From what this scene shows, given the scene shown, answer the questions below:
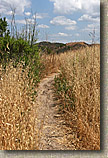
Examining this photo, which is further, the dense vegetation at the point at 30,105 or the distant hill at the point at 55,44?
the distant hill at the point at 55,44

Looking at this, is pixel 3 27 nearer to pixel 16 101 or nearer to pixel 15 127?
pixel 16 101

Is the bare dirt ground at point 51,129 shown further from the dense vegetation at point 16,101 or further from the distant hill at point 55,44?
the distant hill at point 55,44

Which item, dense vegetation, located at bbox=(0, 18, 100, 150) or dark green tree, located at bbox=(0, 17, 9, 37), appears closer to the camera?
dense vegetation, located at bbox=(0, 18, 100, 150)

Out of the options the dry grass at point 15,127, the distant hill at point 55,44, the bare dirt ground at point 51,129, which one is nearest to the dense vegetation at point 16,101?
the dry grass at point 15,127

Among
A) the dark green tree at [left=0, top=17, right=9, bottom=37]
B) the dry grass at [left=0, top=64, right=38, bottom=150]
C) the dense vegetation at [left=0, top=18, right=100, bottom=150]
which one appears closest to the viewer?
the dry grass at [left=0, top=64, right=38, bottom=150]

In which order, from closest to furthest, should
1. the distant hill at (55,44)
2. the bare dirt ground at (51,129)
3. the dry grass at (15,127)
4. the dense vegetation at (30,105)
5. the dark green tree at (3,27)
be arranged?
the dry grass at (15,127) → the dense vegetation at (30,105) → the bare dirt ground at (51,129) → the dark green tree at (3,27) → the distant hill at (55,44)

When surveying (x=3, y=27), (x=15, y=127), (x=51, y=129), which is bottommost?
(x=51, y=129)

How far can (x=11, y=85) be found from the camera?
2.74 metres

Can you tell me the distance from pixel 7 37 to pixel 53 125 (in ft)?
6.25

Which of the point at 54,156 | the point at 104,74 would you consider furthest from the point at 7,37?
the point at 54,156

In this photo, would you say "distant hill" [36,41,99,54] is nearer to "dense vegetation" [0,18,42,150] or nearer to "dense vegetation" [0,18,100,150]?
"dense vegetation" [0,18,100,150]

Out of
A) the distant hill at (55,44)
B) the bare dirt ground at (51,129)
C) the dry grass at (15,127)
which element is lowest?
the bare dirt ground at (51,129)

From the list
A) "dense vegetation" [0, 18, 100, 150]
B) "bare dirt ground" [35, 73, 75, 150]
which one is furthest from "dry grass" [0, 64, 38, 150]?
"bare dirt ground" [35, 73, 75, 150]

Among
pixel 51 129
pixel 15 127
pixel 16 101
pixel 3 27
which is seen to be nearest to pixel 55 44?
pixel 3 27
